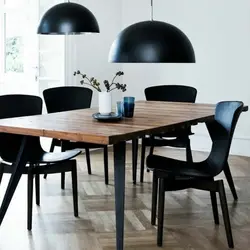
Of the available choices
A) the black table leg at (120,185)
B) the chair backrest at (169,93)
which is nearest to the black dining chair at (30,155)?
the black table leg at (120,185)

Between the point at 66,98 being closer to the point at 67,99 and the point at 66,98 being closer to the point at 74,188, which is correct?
the point at 67,99

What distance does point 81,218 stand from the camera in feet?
12.6

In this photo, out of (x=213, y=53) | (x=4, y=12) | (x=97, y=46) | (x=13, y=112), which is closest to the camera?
(x=13, y=112)

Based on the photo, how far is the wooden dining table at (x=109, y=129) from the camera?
9.96 ft

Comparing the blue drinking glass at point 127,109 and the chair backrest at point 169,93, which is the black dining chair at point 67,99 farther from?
the blue drinking glass at point 127,109

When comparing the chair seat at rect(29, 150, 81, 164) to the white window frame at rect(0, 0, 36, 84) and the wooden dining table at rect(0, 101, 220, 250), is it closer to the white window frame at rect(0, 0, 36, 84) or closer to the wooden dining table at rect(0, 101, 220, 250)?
the wooden dining table at rect(0, 101, 220, 250)

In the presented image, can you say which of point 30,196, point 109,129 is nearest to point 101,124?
point 109,129

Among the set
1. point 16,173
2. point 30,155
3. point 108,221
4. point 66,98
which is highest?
point 66,98

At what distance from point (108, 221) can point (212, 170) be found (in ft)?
2.93

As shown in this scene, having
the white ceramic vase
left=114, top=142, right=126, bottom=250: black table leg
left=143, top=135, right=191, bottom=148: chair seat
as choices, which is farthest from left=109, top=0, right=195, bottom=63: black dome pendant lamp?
left=143, top=135, right=191, bottom=148: chair seat

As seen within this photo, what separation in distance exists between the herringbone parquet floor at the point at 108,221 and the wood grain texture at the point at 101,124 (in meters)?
0.75

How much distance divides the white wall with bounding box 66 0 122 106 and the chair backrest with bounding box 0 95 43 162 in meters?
2.04

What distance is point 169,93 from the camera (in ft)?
17.7

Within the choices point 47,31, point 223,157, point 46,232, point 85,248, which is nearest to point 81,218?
point 46,232
